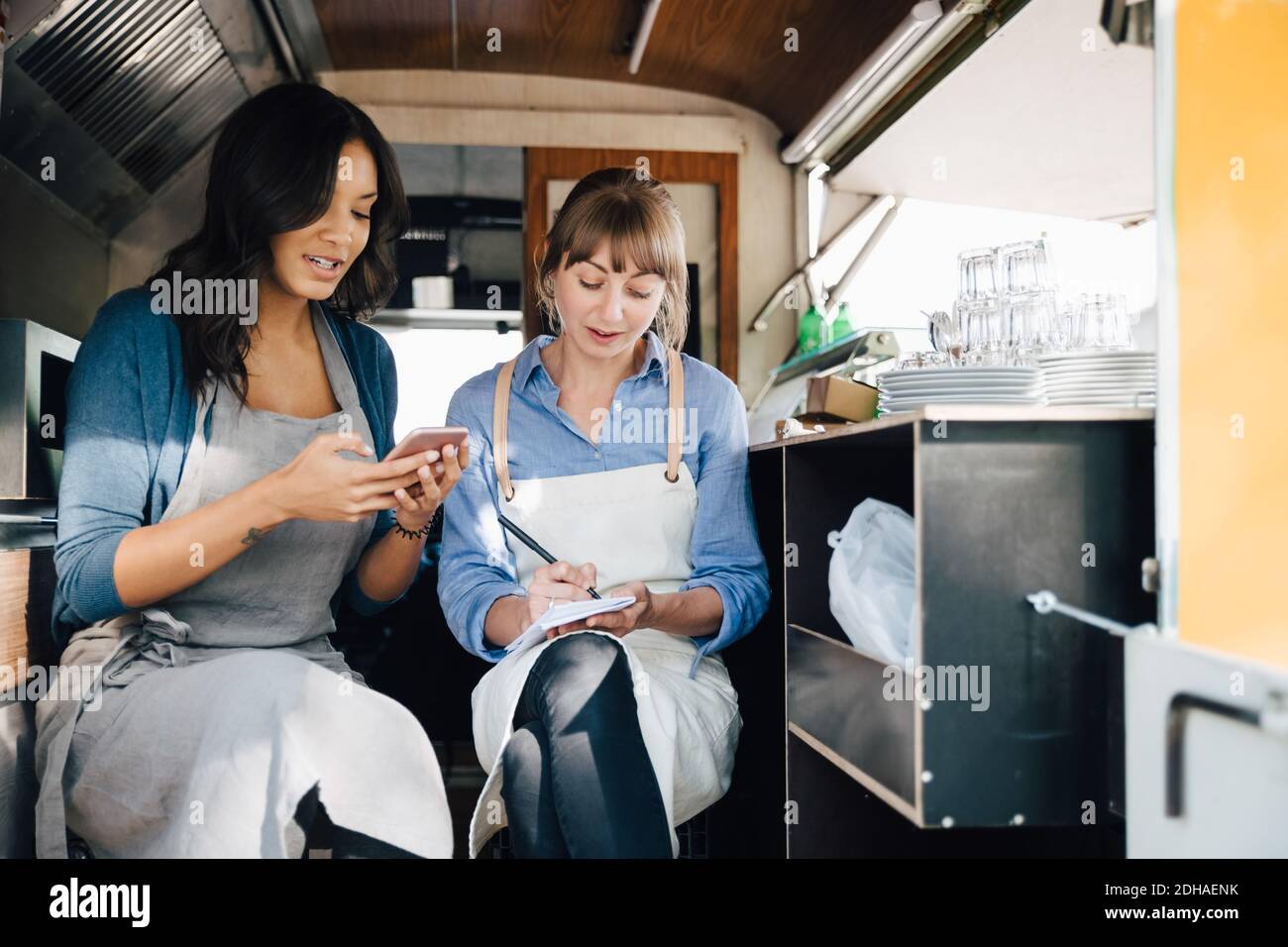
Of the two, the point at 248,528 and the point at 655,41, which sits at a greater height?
the point at 655,41

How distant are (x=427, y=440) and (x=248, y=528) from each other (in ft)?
0.88

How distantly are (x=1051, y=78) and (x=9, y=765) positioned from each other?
2.61 meters

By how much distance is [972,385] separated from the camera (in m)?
1.34

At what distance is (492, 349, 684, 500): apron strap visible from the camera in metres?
1.76

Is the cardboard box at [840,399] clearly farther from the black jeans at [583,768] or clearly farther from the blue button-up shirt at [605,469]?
the black jeans at [583,768]

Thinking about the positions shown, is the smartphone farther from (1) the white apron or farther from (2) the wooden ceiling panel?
(2) the wooden ceiling panel

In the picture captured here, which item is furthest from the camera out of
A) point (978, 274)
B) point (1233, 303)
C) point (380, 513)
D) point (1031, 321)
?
point (380, 513)

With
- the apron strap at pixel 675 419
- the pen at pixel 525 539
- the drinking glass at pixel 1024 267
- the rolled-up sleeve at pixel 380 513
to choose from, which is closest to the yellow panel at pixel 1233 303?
the drinking glass at pixel 1024 267

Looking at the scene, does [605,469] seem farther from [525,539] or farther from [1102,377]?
[1102,377]

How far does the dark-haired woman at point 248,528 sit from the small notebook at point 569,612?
0.20 meters

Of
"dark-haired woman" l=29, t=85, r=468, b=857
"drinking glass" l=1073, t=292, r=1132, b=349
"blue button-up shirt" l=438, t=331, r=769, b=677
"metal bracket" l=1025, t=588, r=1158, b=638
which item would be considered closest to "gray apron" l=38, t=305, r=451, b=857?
"dark-haired woman" l=29, t=85, r=468, b=857

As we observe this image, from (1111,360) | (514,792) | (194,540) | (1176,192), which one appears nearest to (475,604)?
(514,792)

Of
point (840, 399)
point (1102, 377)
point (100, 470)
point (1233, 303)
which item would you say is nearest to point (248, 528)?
point (100, 470)

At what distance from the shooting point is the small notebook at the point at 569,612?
1.45m
